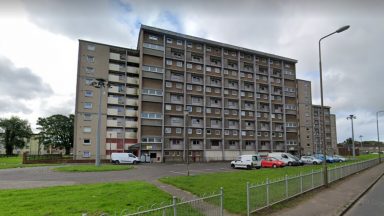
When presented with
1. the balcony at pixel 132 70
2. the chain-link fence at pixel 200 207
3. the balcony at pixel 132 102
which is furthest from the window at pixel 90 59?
the chain-link fence at pixel 200 207

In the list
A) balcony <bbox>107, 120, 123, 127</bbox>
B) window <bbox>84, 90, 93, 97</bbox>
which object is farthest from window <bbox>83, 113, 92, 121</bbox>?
window <bbox>84, 90, 93, 97</bbox>

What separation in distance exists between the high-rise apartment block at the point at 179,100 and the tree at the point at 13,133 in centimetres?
4932

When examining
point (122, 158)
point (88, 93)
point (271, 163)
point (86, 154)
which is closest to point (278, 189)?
point (271, 163)

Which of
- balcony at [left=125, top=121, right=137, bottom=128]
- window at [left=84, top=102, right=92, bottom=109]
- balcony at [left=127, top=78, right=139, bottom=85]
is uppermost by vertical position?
balcony at [left=127, top=78, right=139, bottom=85]

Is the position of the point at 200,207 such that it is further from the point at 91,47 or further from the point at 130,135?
the point at 91,47

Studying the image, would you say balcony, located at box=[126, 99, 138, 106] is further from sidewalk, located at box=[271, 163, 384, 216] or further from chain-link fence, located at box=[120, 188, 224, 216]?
chain-link fence, located at box=[120, 188, 224, 216]

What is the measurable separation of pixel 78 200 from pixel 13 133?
9323 cm

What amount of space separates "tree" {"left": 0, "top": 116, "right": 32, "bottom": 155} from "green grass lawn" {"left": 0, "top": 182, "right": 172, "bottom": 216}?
8916cm

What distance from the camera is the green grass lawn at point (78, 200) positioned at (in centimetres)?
929

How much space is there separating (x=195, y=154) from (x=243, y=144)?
43.1ft

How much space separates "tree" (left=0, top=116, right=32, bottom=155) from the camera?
87875mm

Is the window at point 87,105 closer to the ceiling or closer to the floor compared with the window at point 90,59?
closer to the floor

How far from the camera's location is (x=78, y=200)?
35.8 ft

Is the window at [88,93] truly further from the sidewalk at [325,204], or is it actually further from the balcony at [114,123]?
the sidewalk at [325,204]
